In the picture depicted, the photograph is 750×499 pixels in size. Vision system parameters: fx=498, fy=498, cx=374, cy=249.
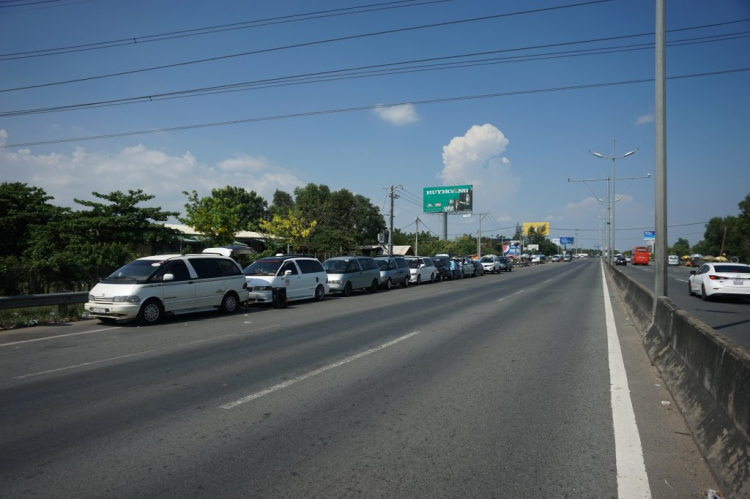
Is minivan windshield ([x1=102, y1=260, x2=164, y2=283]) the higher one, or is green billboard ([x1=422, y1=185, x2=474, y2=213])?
green billboard ([x1=422, y1=185, x2=474, y2=213])

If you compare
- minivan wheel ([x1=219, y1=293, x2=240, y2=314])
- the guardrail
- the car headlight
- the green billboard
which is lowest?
minivan wheel ([x1=219, y1=293, x2=240, y2=314])

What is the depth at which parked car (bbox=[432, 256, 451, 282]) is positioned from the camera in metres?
37.1

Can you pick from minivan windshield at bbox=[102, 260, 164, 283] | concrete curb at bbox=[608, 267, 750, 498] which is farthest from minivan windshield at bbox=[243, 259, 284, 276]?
concrete curb at bbox=[608, 267, 750, 498]

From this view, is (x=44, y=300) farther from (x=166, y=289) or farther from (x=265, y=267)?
(x=265, y=267)

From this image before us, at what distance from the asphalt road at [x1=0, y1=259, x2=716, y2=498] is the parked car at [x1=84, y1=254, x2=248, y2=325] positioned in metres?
2.24

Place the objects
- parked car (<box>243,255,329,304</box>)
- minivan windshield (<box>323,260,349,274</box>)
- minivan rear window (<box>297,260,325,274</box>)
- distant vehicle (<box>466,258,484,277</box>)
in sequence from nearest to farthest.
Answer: parked car (<box>243,255,329,304</box>) → minivan rear window (<box>297,260,325,274</box>) → minivan windshield (<box>323,260,349,274</box>) → distant vehicle (<box>466,258,484,277</box>)

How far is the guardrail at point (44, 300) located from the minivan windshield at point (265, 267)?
5404mm

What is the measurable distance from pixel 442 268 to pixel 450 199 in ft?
94.1

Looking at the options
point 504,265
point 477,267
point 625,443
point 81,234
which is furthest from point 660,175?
point 504,265

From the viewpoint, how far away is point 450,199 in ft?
214

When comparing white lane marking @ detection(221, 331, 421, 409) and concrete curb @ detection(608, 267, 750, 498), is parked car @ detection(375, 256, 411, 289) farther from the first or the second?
concrete curb @ detection(608, 267, 750, 498)

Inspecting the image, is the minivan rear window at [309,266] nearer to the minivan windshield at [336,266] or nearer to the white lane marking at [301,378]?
the minivan windshield at [336,266]

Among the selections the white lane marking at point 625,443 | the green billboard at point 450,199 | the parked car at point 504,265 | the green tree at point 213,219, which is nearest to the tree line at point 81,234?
the green tree at point 213,219

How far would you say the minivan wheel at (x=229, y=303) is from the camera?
49.5ft
